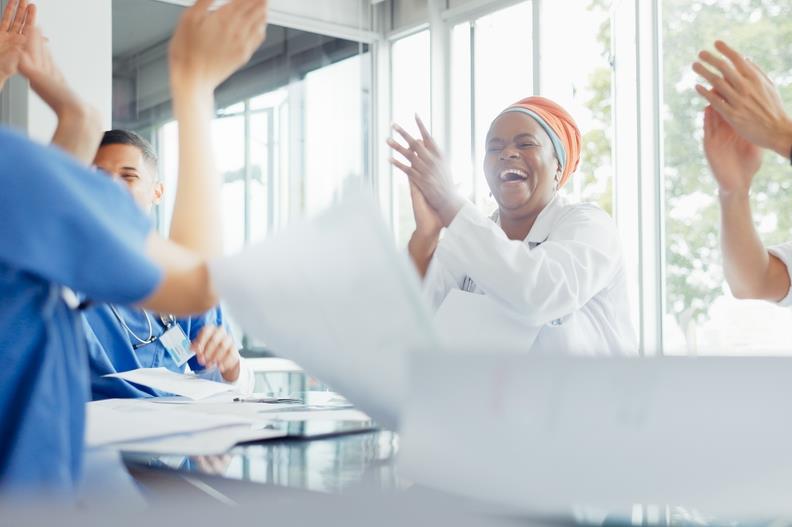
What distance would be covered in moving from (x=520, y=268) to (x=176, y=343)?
751 millimetres

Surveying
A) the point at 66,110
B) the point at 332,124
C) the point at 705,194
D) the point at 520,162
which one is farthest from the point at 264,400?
the point at 332,124

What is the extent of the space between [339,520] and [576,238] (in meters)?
1.40

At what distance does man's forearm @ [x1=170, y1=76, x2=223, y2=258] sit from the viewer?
2.23 feet

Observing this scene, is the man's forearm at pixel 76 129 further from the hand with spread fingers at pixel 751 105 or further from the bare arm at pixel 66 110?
the hand with spread fingers at pixel 751 105

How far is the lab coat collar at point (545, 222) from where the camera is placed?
193 centimetres

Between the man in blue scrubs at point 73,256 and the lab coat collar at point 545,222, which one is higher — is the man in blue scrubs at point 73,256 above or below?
below

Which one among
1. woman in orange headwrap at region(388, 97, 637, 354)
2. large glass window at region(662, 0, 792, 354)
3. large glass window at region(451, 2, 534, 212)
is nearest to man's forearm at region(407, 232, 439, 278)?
woman in orange headwrap at region(388, 97, 637, 354)

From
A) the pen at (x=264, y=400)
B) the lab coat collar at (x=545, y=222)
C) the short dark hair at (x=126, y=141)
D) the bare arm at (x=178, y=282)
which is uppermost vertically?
the short dark hair at (x=126, y=141)

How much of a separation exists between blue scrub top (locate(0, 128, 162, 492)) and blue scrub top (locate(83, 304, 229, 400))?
2.66 feet

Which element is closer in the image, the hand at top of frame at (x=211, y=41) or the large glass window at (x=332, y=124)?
the hand at top of frame at (x=211, y=41)

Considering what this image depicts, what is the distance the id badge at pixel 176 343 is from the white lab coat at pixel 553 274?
21.4 inches

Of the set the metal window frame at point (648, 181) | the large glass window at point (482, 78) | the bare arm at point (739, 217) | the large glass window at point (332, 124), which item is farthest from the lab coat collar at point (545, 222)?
the large glass window at point (332, 124)

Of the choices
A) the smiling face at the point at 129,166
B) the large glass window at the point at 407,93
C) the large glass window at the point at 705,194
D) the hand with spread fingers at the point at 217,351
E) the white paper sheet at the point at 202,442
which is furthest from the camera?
the large glass window at the point at 407,93

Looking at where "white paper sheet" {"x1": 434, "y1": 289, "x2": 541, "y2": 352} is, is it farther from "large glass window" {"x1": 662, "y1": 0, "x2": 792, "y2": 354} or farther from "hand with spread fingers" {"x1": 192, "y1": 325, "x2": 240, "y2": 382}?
"large glass window" {"x1": 662, "y1": 0, "x2": 792, "y2": 354}
